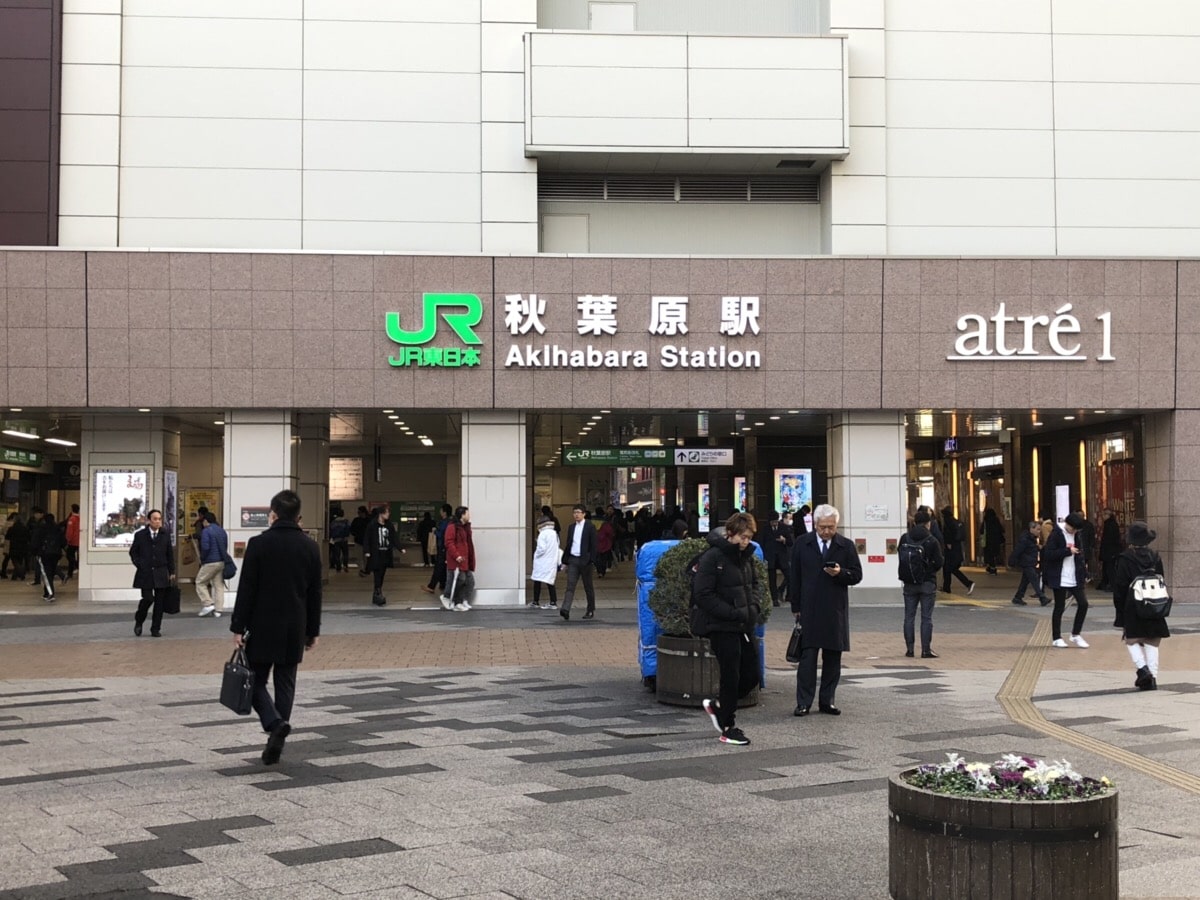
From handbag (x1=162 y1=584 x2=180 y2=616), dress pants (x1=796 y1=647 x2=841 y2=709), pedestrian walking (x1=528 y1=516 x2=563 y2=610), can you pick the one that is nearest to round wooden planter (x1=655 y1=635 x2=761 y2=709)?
dress pants (x1=796 y1=647 x2=841 y2=709)

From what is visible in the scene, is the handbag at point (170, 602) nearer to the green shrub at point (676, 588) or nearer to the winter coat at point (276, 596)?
the green shrub at point (676, 588)

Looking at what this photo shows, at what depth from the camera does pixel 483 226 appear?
75.4 feet

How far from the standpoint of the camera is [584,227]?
2397cm

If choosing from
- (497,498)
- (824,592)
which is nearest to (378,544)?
(497,498)

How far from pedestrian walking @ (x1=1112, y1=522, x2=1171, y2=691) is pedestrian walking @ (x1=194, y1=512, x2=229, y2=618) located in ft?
43.9

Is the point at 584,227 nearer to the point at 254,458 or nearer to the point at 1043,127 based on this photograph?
the point at 254,458

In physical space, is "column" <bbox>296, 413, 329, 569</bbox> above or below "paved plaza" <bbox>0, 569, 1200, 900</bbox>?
above

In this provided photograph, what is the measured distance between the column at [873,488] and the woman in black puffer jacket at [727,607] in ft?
44.7

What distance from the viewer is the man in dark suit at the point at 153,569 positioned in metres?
18.2

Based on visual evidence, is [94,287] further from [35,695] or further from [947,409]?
[947,409]

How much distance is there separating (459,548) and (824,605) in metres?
11.7

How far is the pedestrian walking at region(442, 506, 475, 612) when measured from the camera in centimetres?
2198

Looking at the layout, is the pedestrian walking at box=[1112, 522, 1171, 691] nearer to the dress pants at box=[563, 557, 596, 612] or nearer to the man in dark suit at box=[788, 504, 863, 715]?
the man in dark suit at box=[788, 504, 863, 715]

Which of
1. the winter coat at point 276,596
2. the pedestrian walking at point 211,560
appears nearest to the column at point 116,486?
the pedestrian walking at point 211,560
